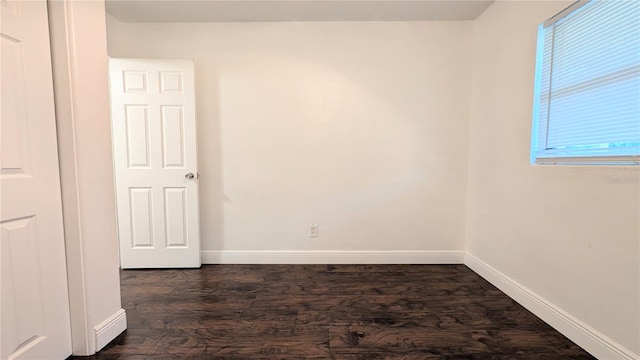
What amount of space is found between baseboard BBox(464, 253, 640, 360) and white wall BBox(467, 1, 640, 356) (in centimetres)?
3

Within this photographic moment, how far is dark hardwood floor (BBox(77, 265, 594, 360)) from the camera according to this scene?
1.43 metres

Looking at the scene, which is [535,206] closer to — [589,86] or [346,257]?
[589,86]

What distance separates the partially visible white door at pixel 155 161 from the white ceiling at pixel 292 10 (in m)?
0.44

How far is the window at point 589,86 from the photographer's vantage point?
130 cm

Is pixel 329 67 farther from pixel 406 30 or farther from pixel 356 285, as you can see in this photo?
pixel 356 285

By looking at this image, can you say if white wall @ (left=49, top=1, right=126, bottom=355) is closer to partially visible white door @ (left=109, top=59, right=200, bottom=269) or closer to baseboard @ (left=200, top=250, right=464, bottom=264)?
partially visible white door @ (left=109, top=59, right=200, bottom=269)

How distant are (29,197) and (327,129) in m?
2.08

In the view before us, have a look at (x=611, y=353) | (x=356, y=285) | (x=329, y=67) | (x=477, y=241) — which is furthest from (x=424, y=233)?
(x=329, y=67)

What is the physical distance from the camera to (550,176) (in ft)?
5.56

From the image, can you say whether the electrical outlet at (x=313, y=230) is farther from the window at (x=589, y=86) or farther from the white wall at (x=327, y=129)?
the window at (x=589, y=86)

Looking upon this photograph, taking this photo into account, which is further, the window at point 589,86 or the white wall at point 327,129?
the white wall at point 327,129

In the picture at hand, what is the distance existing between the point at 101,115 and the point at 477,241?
3.09 m

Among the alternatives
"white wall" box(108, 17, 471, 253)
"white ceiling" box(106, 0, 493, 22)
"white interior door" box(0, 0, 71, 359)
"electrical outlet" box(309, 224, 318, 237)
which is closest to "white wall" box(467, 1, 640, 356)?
"white wall" box(108, 17, 471, 253)

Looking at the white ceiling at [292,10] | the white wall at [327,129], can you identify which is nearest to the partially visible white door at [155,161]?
the white wall at [327,129]
